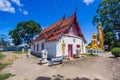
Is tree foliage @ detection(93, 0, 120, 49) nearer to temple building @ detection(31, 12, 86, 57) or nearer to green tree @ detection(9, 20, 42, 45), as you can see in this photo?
temple building @ detection(31, 12, 86, 57)

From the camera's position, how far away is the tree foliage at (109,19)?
1616 inches

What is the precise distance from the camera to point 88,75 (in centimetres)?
1413

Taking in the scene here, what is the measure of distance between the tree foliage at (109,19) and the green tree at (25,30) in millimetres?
32740

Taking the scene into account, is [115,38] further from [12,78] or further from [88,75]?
[12,78]

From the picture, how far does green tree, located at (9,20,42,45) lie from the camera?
A: 66.8m

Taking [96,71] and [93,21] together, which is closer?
[96,71]

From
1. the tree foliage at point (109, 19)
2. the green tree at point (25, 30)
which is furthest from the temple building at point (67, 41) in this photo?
the green tree at point (25, 30)

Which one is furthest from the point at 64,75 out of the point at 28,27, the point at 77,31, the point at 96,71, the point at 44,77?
the point at 28,27

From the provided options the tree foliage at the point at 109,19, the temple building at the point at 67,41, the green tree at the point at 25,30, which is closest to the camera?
the temple building at the point at 67,41

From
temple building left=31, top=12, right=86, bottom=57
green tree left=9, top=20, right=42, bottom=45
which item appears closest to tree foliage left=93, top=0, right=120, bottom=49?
temple building left=31, top=12, right=86, bottom=57

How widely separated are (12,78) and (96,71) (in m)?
8.03

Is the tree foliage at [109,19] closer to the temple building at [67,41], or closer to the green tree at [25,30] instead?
the temple building at [67,41]

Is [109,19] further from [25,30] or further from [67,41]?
[25,30]

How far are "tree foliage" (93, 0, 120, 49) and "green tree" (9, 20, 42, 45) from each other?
1289 inches
